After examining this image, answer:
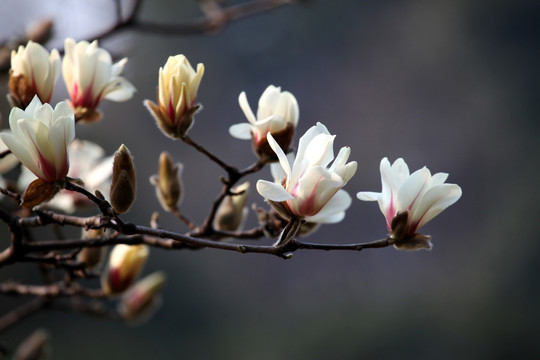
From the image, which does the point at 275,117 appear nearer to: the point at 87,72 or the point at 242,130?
the point at 242,130

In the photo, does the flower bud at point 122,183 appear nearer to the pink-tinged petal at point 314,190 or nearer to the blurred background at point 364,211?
the pink-tinged petal at point 314,190

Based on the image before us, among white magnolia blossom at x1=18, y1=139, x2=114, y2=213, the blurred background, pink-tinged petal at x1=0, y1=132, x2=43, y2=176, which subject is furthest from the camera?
the blurred background

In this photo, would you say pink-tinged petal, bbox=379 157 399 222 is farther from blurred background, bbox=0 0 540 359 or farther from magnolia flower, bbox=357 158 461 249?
blurred background, bbox=0 0 540 359

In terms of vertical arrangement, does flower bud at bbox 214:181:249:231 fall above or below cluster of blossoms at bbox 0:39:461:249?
below

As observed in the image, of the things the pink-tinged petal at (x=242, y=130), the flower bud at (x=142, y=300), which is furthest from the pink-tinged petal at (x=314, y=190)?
the flower bud at (x=142, y=300)

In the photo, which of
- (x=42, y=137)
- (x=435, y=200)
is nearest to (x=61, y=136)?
(x=42, y=137)

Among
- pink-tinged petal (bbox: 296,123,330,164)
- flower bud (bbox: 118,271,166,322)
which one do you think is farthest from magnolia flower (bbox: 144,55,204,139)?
flower bud (bbox: 118,271,166,322)

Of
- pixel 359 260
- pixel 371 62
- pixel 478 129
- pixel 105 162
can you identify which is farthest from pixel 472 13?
pixel 105 162
